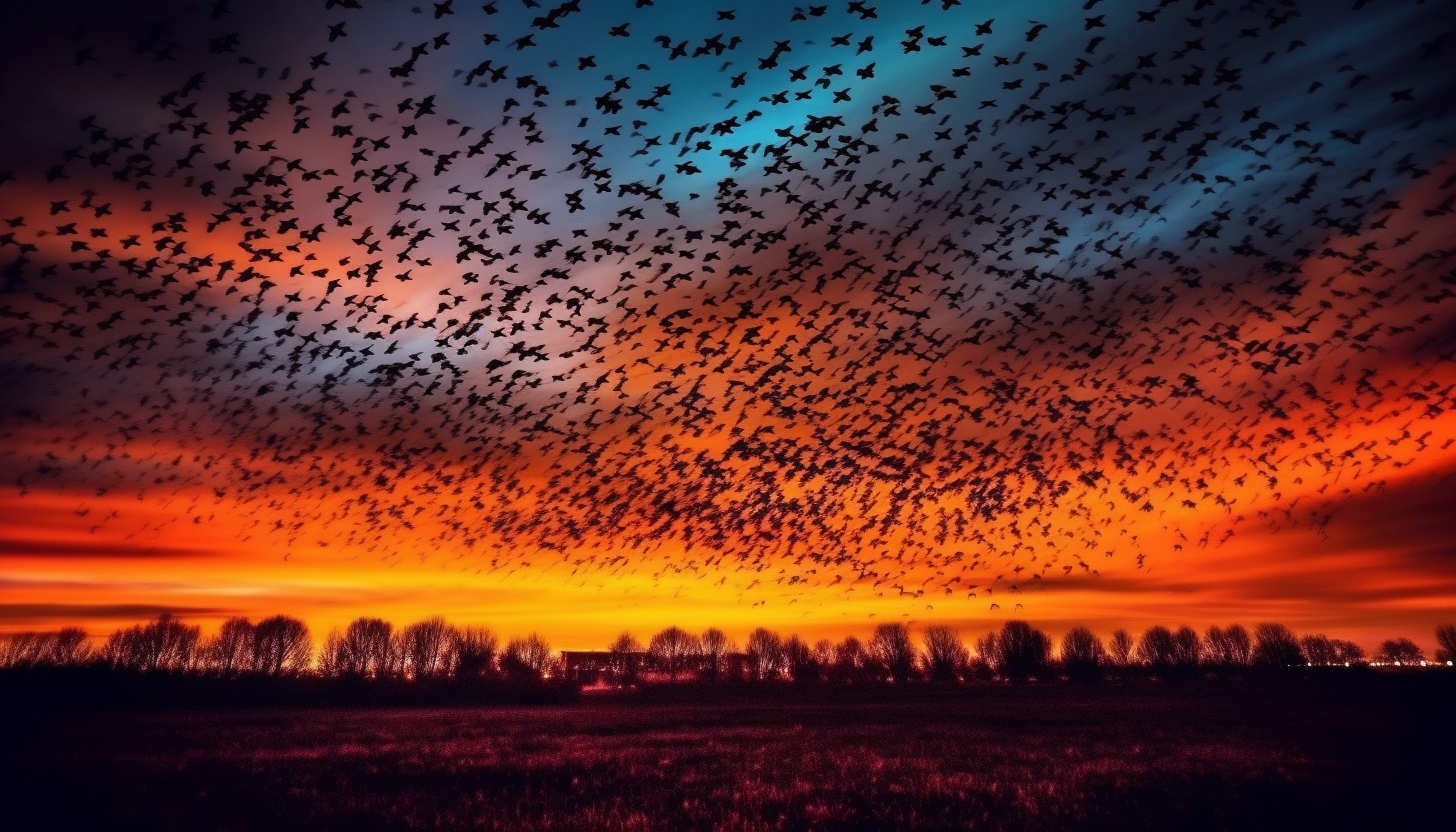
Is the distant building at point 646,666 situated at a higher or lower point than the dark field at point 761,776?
lower

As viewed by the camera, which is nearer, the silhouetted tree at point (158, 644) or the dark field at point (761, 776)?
the dark field at point (761, 776)

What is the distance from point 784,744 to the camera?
3241cm

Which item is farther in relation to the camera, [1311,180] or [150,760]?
A: [150,760]

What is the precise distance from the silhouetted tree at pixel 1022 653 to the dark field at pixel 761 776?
111 m

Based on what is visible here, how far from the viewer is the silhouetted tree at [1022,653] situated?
485 ft

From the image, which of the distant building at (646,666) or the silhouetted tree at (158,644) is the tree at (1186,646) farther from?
the silhouetted tree at (158,644)

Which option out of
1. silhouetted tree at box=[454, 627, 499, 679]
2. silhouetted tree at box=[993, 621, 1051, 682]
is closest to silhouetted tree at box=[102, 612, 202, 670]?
silhouetted tree at box=[454, 627, 499, 679]

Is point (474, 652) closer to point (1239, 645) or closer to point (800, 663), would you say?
point (800, 663)

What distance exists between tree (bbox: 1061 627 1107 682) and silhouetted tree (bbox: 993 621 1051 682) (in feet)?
14.5

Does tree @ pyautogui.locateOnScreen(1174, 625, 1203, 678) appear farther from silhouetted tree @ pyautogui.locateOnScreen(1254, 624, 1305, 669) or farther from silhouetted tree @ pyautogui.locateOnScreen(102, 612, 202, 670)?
silhouetted tree @ pyautogui.locateOnScreen(102, 612, 202, 670)

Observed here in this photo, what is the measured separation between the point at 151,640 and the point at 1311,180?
178 m

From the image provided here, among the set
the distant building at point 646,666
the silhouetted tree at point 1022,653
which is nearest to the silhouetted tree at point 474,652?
the distant building at point 646,666

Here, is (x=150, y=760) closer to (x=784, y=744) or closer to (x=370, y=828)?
(x=370, y=828)

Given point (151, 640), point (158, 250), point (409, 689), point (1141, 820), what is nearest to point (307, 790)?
point (158, 250)
